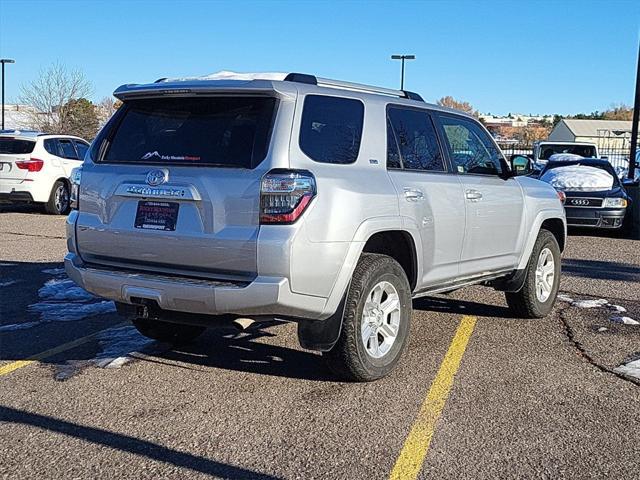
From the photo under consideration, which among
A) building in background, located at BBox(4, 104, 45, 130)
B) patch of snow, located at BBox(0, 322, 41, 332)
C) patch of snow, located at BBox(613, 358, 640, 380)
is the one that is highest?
building in background, located at BBox(4, 104, 45, 130)

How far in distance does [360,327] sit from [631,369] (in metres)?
2.14

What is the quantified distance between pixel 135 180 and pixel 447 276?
8.14 feet

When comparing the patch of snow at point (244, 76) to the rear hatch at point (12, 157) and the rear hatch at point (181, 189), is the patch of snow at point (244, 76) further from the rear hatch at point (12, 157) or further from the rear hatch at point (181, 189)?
the rear hatch at point (12, 157)

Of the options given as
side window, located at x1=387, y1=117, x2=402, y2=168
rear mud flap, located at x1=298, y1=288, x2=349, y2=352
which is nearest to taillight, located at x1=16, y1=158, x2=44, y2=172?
side window, located at x1=387, y1=117, x2=402, y2=168

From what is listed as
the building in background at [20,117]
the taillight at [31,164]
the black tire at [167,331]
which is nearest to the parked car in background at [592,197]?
the black tire at [167,331]

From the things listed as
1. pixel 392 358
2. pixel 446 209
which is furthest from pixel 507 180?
pixel 392 358

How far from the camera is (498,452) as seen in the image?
151 inches

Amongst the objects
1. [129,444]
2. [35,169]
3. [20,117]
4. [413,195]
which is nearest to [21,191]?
[35,169]

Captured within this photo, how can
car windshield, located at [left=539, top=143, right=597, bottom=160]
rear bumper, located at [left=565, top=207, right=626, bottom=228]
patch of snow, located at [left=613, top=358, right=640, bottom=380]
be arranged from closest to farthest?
patch of snow, located at [left=613, top=358, right=640, bottom=380] → rear bumper, located at [left=565, top=207, right=626, bottom=228] → car windshield, located at [left=539, top=143, right=597, bottom=160]

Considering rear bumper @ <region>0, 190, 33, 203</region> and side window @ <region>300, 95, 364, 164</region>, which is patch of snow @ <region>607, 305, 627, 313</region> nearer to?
side window @ <region>300, 95, 364, 164</region>

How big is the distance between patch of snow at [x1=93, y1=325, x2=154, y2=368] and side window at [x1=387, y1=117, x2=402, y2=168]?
2351mm

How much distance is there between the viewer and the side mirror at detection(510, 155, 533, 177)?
6576mm

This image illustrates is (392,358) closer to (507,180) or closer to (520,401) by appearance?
(520,401)

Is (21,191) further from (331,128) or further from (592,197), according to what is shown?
(331,128)
